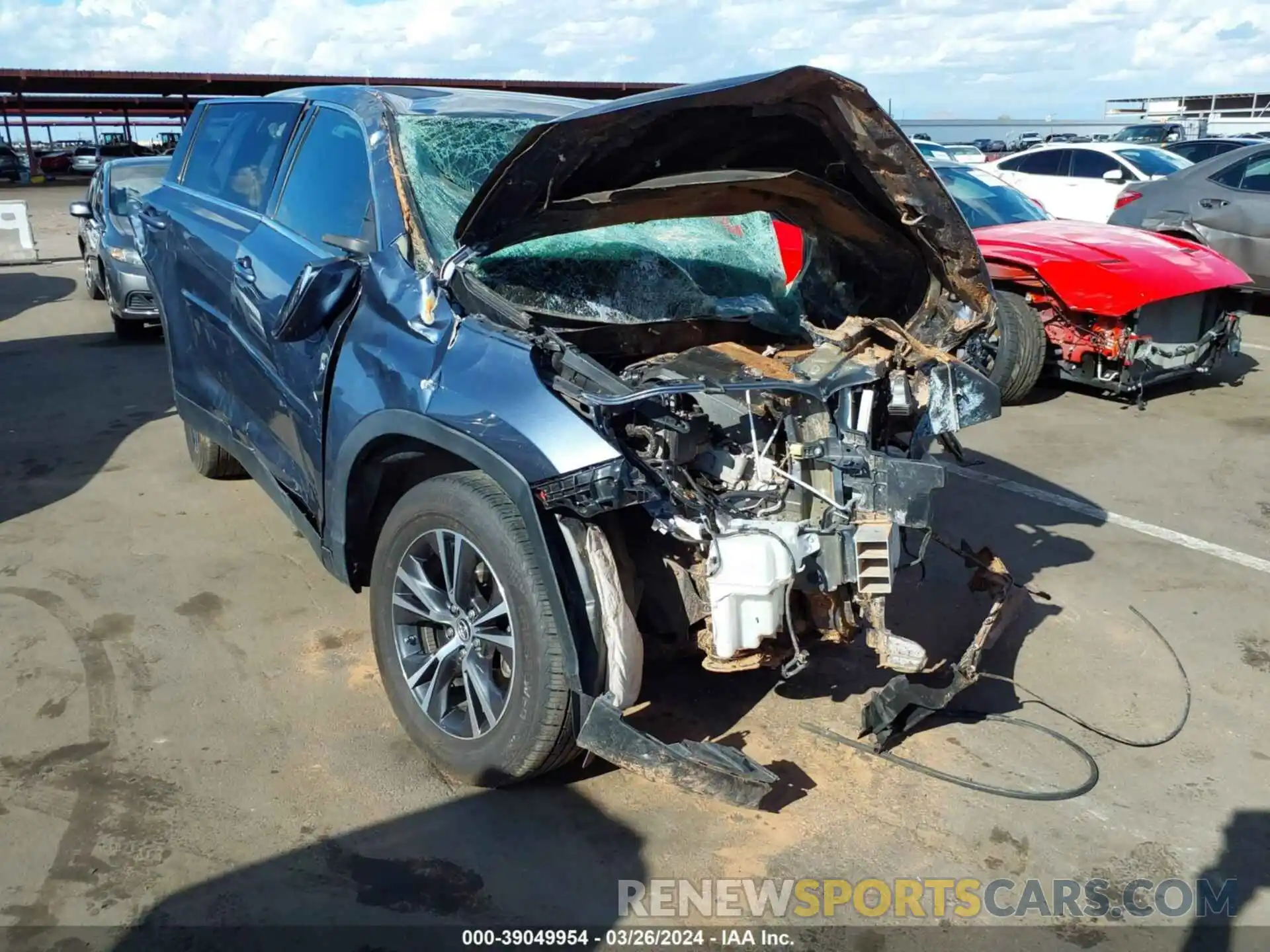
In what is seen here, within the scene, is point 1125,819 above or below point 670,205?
below

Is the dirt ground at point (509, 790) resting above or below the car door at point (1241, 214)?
below

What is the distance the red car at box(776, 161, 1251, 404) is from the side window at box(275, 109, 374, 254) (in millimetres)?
4666

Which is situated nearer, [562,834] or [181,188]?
[562,834]

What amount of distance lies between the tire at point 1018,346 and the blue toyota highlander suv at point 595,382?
12.1 feet

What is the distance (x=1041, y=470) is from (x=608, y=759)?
4.29 m

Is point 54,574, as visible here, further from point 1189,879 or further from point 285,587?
point 1189,879

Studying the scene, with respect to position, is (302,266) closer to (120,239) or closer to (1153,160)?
(120,239)

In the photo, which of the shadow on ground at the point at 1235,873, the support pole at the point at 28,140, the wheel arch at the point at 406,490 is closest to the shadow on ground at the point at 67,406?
the wheel arch at the point at 406,490

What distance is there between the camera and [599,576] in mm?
2785

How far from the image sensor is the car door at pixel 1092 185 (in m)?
13.6

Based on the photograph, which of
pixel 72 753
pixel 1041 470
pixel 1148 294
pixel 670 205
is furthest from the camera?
pixel 1148 294

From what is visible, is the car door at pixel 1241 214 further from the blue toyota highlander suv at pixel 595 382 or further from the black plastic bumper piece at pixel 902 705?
the black plastic bumper piece at pixel 902 705

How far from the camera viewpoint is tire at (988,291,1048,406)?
7273 mm

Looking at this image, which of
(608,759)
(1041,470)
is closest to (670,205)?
(608,759)
